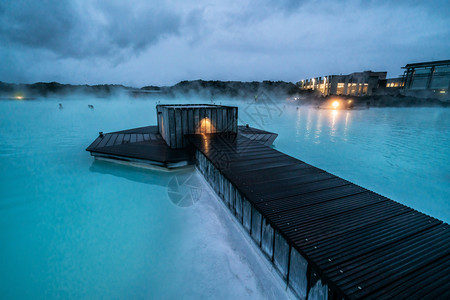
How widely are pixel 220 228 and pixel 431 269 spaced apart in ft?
17.1

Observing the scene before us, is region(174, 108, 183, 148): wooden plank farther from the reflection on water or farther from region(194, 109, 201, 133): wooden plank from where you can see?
the reflection on water

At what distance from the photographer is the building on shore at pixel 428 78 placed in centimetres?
5603

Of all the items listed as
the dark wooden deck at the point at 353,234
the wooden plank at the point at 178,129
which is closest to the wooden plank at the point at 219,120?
the wooden plank at the point at 178,129

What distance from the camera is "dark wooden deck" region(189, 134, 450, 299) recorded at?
273 cm

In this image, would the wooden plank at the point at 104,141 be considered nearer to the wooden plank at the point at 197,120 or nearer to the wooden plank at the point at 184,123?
the wooden plank at the point at 184,123

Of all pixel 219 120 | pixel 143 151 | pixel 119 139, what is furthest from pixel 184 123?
pixel 119 139

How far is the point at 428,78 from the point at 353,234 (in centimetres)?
8349

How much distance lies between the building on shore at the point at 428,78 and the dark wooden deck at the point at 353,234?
78.3m

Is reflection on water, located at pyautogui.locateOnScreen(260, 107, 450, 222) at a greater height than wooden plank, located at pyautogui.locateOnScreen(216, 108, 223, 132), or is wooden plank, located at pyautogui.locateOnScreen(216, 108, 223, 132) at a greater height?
wooden plank, located at pyautogui.locateOnScreen(216, 108, 223, 132)

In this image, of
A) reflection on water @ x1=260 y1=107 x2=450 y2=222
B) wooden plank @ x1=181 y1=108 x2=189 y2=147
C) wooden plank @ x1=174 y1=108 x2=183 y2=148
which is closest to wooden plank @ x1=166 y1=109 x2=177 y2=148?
wooden plank @ x1=174 y1=108 x2=183 y2=148

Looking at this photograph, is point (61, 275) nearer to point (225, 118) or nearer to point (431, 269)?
→ point (431, 269)

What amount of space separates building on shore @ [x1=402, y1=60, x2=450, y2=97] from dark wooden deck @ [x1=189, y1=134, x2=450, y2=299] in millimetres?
78278

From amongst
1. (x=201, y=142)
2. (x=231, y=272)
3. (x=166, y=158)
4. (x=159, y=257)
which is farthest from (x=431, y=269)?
(x=166, y=158)

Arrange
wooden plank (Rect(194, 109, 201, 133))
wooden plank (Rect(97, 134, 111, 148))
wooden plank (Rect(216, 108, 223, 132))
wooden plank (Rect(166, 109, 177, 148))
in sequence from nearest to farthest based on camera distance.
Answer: wooden plank (Rect(166, 109, 177, 148)) → wooden plank (Rect(194, 109, 201, 133)) → wooden plank (Rect(216, 108, 223, 132)) → wooden plank (Rect(97, 134, 111, 148))
